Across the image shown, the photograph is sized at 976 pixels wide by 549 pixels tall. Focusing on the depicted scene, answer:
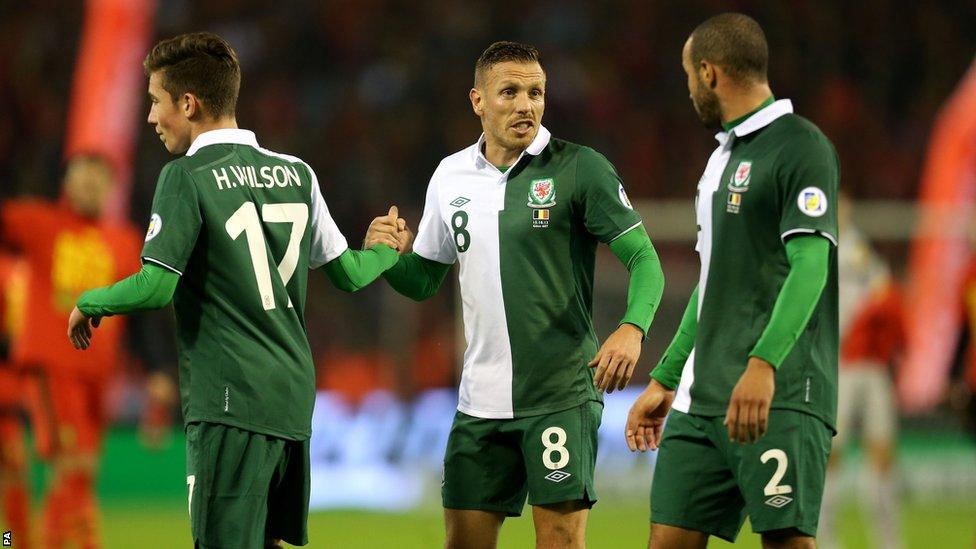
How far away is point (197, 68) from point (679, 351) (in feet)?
6.08

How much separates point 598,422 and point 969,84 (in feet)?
48.2

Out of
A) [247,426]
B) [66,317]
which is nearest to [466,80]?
[66,317]

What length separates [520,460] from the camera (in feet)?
15.3

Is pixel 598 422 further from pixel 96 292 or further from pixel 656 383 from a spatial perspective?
pixel 96 292

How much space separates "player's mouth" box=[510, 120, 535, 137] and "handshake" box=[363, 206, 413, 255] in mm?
Result: 529

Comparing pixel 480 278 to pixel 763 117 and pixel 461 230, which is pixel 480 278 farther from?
pixel 763 117

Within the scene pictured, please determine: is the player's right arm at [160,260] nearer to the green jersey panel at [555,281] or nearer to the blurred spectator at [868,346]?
the green jersey panel at [555,281]

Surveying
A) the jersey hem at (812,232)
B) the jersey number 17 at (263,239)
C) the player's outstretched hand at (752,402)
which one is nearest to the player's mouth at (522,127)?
the jersey number 17 at (263,239)

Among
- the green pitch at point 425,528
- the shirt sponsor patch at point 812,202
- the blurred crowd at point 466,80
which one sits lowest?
the green pitch at point 425,528

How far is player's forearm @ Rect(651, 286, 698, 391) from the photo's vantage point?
14.7 feet

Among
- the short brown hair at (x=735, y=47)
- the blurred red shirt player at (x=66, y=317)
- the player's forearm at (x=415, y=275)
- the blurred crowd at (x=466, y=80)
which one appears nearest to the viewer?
the short brown hair at (x=735, y=47)

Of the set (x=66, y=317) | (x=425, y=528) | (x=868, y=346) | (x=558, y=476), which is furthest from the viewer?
(x=425, y=528)

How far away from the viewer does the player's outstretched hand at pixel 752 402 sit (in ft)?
12.4

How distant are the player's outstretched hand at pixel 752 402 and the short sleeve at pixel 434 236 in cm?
143
